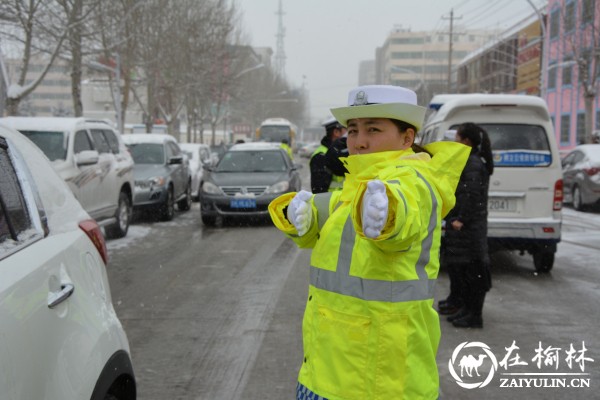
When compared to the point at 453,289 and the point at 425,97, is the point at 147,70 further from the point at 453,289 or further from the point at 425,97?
the point at 425,97

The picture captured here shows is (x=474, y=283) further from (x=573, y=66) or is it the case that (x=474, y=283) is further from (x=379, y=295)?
(x=573, y=66)

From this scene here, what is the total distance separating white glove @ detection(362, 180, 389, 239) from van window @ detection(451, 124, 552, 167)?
6298mm

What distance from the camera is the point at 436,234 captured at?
83.6 inches

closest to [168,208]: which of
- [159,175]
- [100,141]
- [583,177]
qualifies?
[159,175]

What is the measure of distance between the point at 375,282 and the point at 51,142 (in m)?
8.48

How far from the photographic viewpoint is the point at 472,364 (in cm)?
471

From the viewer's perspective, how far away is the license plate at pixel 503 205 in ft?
25.4

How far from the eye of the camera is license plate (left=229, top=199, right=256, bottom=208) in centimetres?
1227

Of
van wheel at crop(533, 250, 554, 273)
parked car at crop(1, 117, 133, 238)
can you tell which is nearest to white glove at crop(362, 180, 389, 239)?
van wheel at crop(533, 250, 554, 273)

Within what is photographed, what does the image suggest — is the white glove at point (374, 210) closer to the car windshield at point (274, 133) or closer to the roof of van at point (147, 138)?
the roof of van at point (147, 138)

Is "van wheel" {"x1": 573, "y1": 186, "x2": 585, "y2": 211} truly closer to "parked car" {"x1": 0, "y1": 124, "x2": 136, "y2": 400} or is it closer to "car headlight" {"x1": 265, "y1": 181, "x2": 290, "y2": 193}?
"car headlight" {"x1": 265, "y1": 181, "x2": 290, "y2": 193}

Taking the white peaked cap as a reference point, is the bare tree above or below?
above

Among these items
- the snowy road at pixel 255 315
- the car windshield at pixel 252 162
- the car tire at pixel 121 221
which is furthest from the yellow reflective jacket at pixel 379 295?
the car windshield at pixel 252 162

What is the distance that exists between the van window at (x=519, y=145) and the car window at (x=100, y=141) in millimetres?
5982
